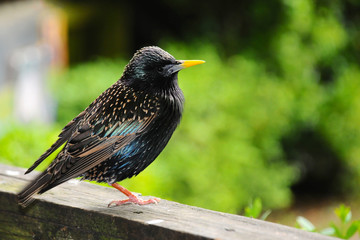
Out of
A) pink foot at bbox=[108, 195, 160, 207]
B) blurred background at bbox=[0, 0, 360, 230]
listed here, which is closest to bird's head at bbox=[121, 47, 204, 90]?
pink foot at bbox=[108, 195, 160, 207]

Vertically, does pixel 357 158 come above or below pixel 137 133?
below

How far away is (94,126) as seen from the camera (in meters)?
2.22

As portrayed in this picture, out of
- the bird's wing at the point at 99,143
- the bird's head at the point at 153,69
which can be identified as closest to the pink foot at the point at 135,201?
the bird's wing at the point at 99,143

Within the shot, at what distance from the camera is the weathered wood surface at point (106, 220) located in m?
1.84

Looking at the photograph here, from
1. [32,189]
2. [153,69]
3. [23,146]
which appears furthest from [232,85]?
[32,189]

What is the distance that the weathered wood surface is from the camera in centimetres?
184

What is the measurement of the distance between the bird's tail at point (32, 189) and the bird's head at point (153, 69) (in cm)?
44

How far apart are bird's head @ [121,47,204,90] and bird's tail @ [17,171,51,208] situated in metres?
0.44

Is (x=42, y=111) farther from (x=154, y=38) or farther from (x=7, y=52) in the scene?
(x=154, y=38)

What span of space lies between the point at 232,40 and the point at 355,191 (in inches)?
111

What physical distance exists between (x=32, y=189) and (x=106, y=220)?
0.95 ft

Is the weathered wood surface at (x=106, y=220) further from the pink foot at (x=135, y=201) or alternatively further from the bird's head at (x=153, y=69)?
the bird's head at (x=153, y=69)

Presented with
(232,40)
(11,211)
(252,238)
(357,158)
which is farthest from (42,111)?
(252,238)

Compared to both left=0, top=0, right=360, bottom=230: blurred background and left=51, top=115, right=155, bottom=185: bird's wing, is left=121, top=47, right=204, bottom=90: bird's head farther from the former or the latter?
left=0, top=0, right=360, bottom=230: blurred background
